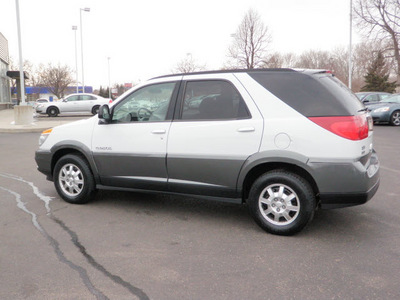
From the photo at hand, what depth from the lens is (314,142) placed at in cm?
375

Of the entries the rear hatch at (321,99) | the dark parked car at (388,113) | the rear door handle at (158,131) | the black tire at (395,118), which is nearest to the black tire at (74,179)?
the rear door handle at (158,131)

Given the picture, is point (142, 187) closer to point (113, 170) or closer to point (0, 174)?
point (113, 170)

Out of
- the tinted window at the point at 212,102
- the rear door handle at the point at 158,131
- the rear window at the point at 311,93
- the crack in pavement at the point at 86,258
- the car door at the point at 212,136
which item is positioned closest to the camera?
the crack in pavement at the point at 86,258

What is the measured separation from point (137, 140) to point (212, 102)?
1.07 m

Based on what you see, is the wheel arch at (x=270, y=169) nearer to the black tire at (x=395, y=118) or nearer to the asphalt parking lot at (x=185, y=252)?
the asphalt parking lot at (x=185, y=252)

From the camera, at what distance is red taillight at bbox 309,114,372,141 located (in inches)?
145

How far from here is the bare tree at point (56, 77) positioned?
61.2 meters

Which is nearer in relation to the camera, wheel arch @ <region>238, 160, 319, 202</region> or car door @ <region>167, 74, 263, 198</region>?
wheel arch @ <region>238, 160, 319, 202</region>

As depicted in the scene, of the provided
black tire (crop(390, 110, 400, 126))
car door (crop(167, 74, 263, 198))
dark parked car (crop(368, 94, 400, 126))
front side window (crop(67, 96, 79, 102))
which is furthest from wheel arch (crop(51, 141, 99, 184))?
front side window (crop(67, 96, 79, 102))

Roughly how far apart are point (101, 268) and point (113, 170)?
70.5 inches

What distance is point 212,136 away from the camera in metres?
4.20

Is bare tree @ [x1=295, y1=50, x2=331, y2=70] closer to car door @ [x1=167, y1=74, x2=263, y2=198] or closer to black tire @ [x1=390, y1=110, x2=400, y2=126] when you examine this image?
black tire @ [x1=390, y1=110, x2=400, y2=126]

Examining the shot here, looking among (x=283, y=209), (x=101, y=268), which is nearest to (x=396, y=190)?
(x=283, y=209)

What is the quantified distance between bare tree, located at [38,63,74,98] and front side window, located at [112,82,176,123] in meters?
61.1
